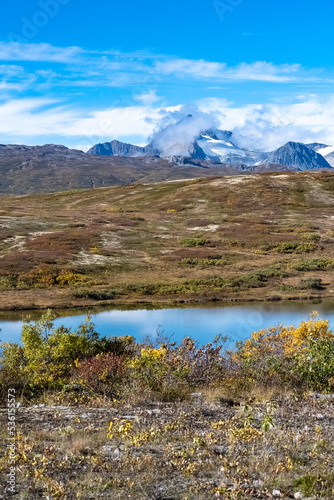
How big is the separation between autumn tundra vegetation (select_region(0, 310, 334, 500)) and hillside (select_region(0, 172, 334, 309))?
89.6 feet

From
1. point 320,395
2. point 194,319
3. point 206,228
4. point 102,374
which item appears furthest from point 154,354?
point 206,228

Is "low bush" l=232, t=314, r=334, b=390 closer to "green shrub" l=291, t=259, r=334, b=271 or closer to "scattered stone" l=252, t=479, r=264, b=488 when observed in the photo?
"scattered stone" l=252, t=479, r=264, b=488

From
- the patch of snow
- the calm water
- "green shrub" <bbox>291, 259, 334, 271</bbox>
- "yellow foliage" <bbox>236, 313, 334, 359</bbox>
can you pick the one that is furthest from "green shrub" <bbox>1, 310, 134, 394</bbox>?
the patch of snow

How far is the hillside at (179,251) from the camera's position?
1938 inches

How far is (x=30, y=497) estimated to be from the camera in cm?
775

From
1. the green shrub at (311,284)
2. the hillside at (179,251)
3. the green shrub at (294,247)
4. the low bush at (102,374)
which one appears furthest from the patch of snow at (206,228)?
the low bush at (102,374)

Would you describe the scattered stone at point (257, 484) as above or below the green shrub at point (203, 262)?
below

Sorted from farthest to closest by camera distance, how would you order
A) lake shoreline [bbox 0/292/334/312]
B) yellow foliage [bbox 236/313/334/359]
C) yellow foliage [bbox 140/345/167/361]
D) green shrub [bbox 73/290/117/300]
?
green shrub [bbox 73/290/117/300] < lake shoreline [bbox 0/292/334/312] < yellow foliage [bbox 236/313/334/359] < yellow foliage [bbox 140/345/167/361]

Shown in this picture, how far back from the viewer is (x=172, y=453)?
941 centimetres

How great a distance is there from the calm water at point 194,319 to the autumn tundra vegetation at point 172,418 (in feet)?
37.8

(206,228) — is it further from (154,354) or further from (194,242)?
(154,354)

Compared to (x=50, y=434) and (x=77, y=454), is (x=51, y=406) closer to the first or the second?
(x=50, y=434)

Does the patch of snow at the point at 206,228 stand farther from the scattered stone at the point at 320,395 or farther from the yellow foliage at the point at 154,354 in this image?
the scattered stone at the point at 320,395

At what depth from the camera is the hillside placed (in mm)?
49219
